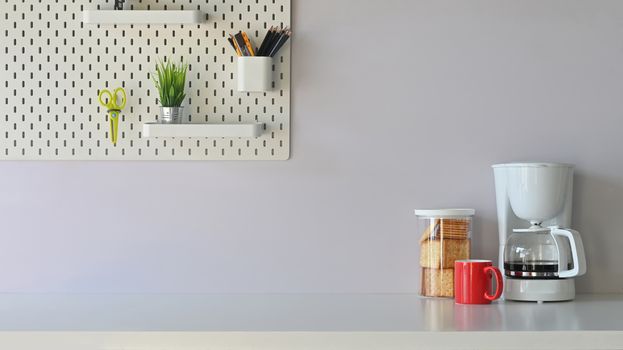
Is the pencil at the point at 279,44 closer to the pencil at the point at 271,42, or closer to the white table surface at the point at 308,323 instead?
the pencil at the point at 271,42

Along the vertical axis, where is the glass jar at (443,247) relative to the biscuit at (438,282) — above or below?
above

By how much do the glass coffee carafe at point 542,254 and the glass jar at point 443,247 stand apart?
0.38 feet

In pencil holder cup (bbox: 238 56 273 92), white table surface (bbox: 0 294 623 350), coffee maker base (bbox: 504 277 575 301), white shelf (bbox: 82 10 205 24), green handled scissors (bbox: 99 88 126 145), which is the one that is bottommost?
white table surface (bbox: 0 294 623 350)

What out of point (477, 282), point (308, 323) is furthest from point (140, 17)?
point (477, 282)

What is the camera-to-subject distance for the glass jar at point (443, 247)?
81.7 inches

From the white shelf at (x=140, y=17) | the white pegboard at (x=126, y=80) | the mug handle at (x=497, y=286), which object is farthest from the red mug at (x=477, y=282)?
the white shelf at (x=140, y=17)

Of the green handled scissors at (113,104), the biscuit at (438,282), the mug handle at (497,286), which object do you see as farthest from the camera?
the green handled scissors at (113,104)

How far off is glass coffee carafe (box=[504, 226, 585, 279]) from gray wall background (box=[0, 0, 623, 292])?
0.14 meters

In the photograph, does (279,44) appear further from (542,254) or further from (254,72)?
(542,254)

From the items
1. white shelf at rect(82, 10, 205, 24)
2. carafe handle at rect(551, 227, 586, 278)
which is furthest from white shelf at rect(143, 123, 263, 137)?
carafe handle at rect(551, 227, 586, 278)

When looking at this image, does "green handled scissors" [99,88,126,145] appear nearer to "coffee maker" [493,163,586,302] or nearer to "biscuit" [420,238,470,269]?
"biscuit" [420,238,470,269]

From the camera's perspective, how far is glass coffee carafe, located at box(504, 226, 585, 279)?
2.00 metres

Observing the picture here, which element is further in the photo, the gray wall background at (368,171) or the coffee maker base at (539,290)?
the gray wall background at (368,171)

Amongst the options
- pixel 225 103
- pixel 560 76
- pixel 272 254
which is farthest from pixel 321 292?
pixel 560 76
